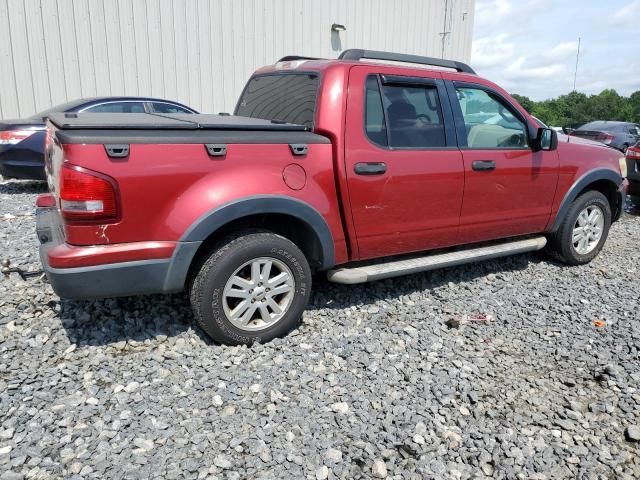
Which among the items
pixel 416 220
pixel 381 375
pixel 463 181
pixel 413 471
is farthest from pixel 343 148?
pixel 413 471

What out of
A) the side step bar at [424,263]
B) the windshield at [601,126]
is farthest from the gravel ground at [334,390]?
the windshield at [601,126]

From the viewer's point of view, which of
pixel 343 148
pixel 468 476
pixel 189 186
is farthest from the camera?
pixel 343 148

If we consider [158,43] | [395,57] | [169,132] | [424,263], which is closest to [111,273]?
[169,132]

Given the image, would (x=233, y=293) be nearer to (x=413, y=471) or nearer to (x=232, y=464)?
(x=232, y=464)

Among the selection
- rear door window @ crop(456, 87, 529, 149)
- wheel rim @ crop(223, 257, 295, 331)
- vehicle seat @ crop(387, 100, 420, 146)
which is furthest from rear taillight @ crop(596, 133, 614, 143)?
wheel rim @ crop(223, 257, 295, 331)

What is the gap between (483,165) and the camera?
4.32 metres

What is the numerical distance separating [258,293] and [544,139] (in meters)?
2.88

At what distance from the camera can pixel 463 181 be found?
4.23 m

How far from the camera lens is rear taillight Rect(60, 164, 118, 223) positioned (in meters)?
2.84

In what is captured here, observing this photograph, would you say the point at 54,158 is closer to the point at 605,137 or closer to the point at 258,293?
the point at 258,293

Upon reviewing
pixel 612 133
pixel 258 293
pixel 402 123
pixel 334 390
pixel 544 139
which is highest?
pixel 402 123

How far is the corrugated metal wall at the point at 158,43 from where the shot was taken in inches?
389

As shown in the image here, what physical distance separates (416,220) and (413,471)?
6.57 feet

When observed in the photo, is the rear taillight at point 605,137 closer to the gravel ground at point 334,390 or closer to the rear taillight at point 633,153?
the rear taillight at point 633,153
